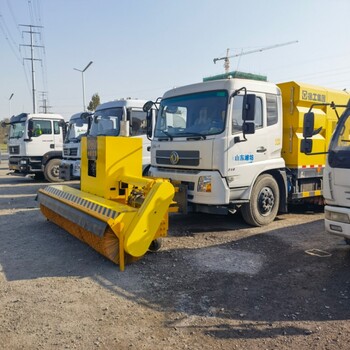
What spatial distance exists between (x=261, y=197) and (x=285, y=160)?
3.94ft

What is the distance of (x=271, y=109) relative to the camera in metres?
6.95

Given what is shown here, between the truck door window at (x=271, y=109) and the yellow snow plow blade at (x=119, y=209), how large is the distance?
2.59 m

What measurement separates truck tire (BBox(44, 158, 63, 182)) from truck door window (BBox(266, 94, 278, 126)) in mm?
10283

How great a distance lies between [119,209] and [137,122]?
5.27 m

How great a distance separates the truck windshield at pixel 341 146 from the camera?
4.61 m

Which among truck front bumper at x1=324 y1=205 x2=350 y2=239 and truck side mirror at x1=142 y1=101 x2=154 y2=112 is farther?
truck side mirror at x1=142 y1=101 x2=154 y2=112

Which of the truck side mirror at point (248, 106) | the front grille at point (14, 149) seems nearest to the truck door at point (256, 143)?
the truck side mirror at point (248, 106)

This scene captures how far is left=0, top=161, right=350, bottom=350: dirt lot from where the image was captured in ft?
10.8

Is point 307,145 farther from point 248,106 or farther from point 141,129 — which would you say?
point 141,129

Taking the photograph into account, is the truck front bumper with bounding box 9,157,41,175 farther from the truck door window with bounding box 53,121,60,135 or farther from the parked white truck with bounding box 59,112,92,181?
the parked white truck with bounding box 59,112,92,181

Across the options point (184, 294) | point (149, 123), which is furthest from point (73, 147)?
Result: point (184, 294)

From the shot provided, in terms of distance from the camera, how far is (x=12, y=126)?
A: 1590 centimetres

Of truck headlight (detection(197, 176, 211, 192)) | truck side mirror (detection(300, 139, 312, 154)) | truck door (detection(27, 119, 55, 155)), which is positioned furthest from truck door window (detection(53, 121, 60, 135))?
truck side mirror (detection(300, 139, 312, 154))

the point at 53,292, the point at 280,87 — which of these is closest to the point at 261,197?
the point at 280,87
